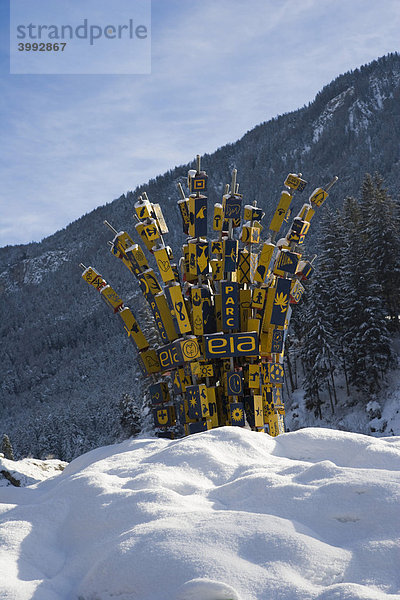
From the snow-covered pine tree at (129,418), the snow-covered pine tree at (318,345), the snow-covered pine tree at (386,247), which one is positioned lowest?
the snow-covered pine tree at (129,418)

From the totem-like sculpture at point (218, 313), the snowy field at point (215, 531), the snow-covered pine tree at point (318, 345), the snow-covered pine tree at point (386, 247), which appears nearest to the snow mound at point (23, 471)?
the totem-like sculpture at point (218, 313)

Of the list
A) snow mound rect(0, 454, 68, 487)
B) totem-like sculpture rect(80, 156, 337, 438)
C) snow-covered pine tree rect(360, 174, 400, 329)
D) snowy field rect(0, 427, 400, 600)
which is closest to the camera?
snowy field rect(0, 427, 400, 600)

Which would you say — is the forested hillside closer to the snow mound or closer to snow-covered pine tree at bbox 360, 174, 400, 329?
snow-covered pine tree at bbox 360, 174, 400, 329

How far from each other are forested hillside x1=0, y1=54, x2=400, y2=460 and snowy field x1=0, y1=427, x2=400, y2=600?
142ft

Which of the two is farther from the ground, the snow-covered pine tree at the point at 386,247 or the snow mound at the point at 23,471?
the snow-covered pine tree at the point at 386,247

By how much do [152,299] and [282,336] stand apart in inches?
86.4

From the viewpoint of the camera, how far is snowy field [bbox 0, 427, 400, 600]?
299cm

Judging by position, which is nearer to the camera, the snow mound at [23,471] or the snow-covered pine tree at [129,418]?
the snow mound at [23,471]

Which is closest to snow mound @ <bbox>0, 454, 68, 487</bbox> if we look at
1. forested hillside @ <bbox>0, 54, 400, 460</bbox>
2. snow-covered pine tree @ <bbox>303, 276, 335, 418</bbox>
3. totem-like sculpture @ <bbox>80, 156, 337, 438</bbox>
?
totem-like sculpture @ <bbox>80, 156, 337, 438</bbox>

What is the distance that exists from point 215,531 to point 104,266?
138 meters

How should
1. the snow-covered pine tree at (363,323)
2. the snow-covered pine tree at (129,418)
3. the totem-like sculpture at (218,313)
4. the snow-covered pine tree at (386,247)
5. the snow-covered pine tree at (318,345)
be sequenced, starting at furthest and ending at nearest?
1. the snow-covered pine tree at (129,418)
2. the snow-covered pine tree at (386,247)
3. the snow-covered pine tree at (318,345)
4. the snow-covered pine tree at (363,323)
5. the totem-like sculpture at (218,313)

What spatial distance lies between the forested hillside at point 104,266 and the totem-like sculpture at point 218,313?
128 ft

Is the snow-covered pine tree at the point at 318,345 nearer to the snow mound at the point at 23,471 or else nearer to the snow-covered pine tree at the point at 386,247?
the snow-covered pine tree at the point at 386,247

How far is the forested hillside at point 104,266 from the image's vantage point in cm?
7150
